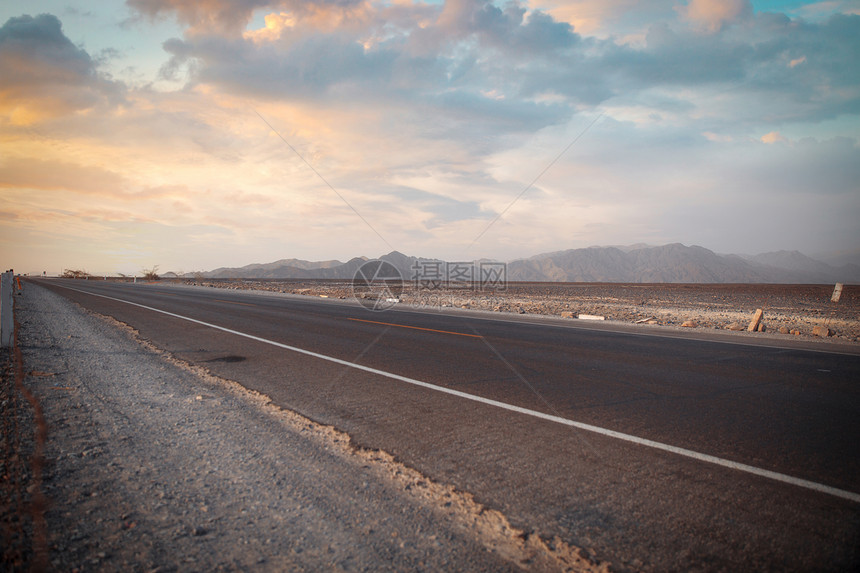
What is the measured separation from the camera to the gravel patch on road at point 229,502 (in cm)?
242

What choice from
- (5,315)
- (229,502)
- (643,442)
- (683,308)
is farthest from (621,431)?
(683,308)

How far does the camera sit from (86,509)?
112 inches

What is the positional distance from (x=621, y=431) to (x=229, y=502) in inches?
139

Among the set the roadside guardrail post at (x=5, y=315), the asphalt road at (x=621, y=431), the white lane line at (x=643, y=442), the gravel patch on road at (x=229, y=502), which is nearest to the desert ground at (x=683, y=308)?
the asphalt road at (x=621, y=431)

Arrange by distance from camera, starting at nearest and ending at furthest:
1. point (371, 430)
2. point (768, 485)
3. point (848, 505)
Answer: point (848, 505) < point (768, 485) < point (371, 430)

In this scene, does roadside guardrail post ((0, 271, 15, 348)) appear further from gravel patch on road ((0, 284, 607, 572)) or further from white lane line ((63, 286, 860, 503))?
white lane line ((63, 286, 860, 503))

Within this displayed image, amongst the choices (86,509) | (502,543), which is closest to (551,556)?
(502,543)

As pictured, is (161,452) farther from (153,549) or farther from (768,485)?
(768,485)

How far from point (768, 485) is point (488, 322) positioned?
11826 millimetres

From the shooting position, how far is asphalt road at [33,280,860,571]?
8.93 feet

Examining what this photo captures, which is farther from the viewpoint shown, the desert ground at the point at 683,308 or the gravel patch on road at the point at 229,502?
the desert ground at the point at 683,308

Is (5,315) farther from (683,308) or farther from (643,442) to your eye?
(683,308)

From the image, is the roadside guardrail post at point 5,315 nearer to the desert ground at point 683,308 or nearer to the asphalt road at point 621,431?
the asphalt road at point 621,431

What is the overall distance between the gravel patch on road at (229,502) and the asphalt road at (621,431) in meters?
0.30
